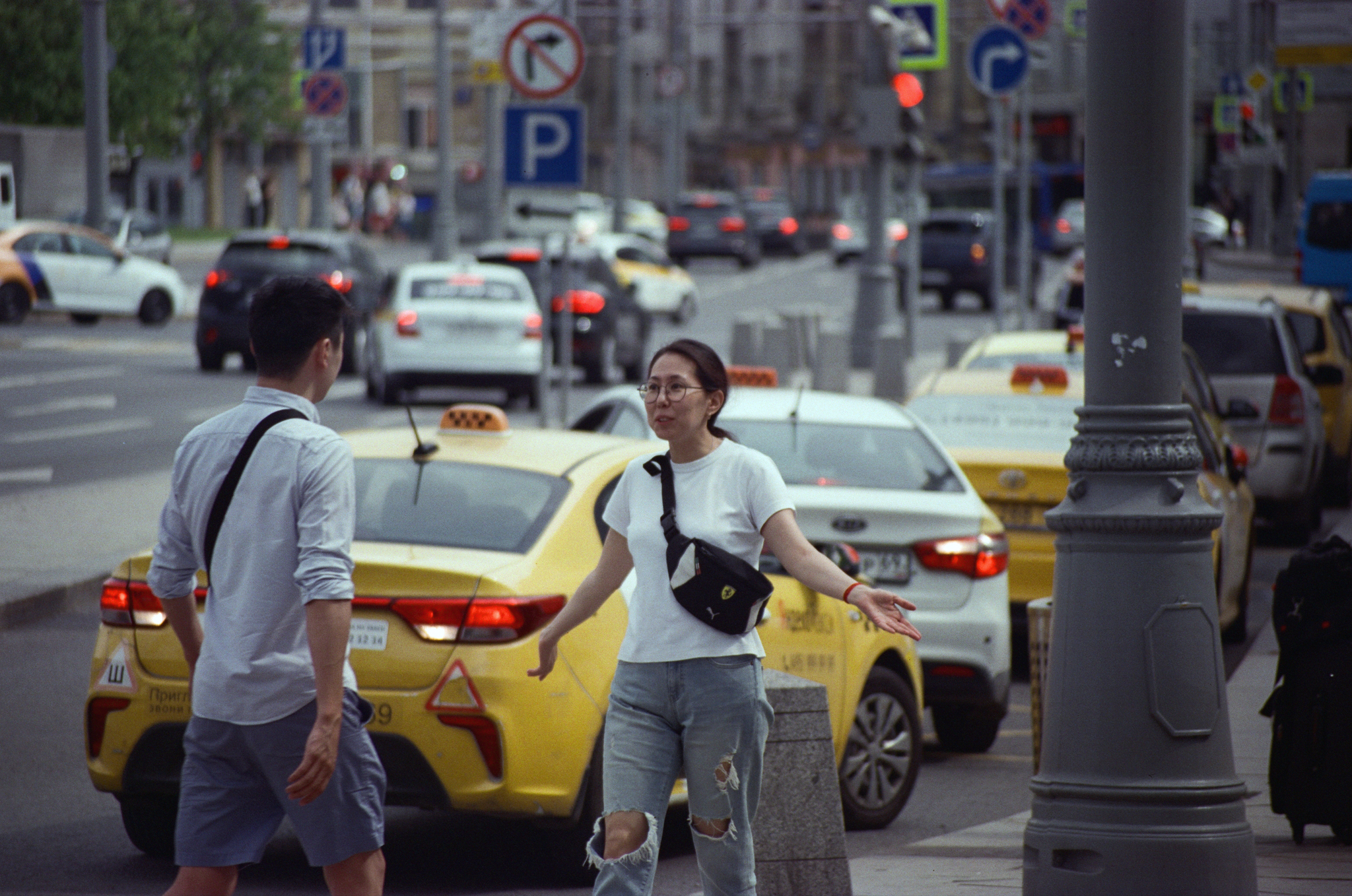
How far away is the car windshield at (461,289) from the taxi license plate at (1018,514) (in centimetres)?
1317

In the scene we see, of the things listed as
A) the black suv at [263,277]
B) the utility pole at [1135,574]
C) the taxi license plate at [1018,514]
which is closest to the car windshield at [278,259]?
the black suv at [263,277]

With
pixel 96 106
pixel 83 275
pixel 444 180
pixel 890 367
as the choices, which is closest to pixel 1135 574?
pixel 890 367

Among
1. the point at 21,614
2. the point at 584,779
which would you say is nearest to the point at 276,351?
the point at 584,779

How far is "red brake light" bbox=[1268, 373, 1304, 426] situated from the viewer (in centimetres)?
1614

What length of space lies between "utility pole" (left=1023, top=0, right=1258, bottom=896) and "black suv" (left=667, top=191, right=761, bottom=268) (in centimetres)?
5476

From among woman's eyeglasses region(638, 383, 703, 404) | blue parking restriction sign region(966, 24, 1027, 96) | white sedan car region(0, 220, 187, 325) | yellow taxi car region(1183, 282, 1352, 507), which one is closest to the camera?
woman's eyeglasses region(638, 383, 703, 404)

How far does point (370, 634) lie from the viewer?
20.9 feet

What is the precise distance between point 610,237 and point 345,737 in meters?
37.4

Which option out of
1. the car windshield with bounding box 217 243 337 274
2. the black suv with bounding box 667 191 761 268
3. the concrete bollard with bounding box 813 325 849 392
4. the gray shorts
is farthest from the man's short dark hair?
the black suv with bounding box 667 191 761 268

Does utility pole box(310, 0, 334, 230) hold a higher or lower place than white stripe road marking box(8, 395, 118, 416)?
higher

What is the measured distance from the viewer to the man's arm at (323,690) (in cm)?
442

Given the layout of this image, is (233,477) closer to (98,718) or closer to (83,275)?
(98,718)

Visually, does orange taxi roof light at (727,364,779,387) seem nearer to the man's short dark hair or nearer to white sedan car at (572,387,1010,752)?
white sedan car at (572,387,1010,752)

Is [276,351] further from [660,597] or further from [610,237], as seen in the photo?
[610,237]
